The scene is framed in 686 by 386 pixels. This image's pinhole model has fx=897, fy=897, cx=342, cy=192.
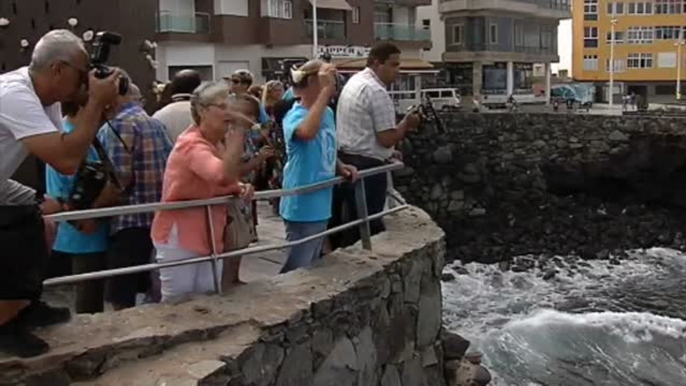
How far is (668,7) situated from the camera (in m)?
68.1

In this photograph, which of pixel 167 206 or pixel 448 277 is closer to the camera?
pixel 167 206

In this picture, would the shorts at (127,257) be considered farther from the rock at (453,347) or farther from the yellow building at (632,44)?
the yellow building at (632,44)

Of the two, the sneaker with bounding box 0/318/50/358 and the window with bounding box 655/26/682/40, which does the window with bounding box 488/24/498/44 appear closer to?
the window with bounding box 655/26/682/40

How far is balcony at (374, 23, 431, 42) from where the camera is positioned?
4691cm

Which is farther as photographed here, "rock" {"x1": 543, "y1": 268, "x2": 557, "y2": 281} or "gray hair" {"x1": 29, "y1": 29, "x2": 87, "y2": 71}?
"rock" {"x1": 543, "y1": 268, "x2": 557, "y2": 281}

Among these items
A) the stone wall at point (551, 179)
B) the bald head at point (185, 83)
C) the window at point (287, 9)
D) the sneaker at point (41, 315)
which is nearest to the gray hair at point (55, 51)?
the sneaker at point (41, 315)

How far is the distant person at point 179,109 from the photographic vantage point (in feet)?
19.8

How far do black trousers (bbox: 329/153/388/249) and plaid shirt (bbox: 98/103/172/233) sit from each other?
5.28 feet

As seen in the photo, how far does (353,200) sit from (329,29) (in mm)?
36673

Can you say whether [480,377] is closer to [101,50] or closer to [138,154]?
[138,154]

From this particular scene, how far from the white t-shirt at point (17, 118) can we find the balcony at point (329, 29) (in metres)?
38.2

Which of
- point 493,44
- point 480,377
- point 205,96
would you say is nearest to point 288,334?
point 205,96

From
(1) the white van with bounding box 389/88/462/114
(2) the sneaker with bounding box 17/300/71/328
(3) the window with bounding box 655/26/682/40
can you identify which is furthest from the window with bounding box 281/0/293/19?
(3) the window with bounding box 655/26/682/40

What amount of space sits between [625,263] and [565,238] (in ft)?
8.54
